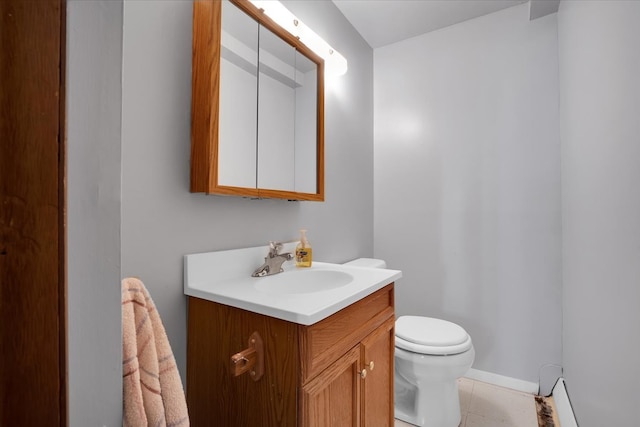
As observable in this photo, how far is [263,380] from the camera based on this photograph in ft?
2.63

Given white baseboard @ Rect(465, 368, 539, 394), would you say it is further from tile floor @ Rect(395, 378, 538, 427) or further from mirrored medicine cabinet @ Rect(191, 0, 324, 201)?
mirrored medicine cabinet @ Rect(191, 0, 324, 201)

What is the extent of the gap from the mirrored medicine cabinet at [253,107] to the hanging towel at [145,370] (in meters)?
0.51

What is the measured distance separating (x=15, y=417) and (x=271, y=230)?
106cm

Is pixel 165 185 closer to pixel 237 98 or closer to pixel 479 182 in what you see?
pixel 237 98

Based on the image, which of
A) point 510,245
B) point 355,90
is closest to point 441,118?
point 355,90

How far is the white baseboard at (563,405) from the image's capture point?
4.55 feet

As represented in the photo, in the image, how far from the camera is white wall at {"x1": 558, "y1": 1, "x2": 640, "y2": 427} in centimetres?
81

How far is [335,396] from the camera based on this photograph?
890 millimetres

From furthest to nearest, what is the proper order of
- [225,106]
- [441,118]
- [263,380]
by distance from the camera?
1. [441,118]
2. [225,106]
3. [263,380]

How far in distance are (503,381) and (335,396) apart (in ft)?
4.96

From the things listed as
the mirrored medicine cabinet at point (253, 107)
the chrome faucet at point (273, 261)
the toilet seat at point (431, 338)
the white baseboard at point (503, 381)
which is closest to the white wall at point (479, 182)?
the white baseboard at point (503, 381)

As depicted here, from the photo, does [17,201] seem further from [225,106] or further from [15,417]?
[225,106]

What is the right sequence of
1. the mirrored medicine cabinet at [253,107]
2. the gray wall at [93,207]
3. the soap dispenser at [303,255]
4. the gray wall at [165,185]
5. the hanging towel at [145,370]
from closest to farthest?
the gray wall at [93,207] → the hanging towel at [145,370] → the gray wall at [165,185] → the mirrored medicine cabinet at [253,107] → the soap dispenser at [303,255]

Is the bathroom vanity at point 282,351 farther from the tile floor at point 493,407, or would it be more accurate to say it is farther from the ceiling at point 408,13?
the ceiling at point 408,13
